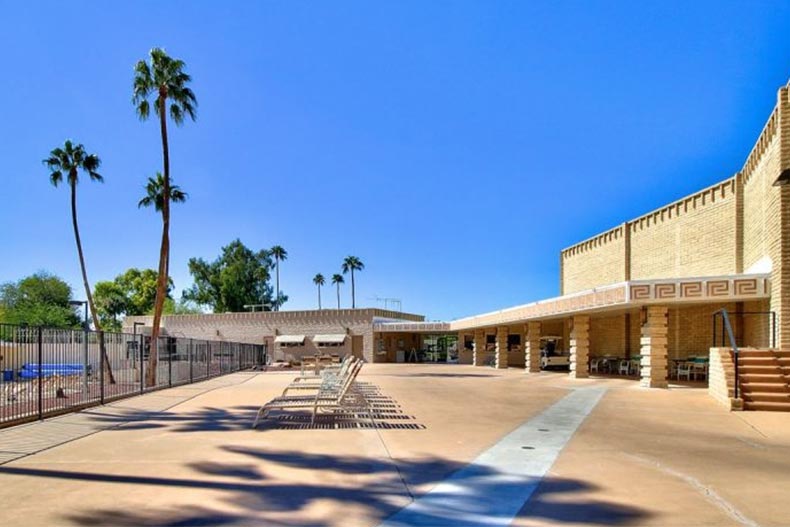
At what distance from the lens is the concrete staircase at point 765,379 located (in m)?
12.9

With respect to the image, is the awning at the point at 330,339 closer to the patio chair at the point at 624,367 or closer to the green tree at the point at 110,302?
the patio chair at the point at 624,367

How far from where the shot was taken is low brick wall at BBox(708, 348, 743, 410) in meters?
13.1

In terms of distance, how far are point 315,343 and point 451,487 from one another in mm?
42451

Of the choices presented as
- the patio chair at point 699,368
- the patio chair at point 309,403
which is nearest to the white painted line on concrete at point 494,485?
the patio chair at point 309,403

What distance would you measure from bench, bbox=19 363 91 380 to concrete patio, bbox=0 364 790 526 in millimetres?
1350

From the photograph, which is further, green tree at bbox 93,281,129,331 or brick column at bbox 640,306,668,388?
green tree at bbox 93,281,129,331

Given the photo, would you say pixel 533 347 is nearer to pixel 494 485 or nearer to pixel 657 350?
pixel 657 350

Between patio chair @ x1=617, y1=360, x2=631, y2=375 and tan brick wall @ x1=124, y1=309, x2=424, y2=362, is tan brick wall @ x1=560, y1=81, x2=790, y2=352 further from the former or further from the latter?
tan brick wall @ x1=124, y1=309, x2=424, y2=362

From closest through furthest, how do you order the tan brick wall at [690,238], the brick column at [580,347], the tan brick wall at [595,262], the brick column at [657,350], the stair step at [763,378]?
1. the stair step at [763,378]
2. the brick column at [657,350]
3. the tan brick wall at [690,238]
4. the brick column at [580,347]
5. the tan brick wall at [595,262]

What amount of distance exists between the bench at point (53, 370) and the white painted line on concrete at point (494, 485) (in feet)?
26.8

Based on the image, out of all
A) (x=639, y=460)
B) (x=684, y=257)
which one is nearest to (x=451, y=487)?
(x=639, y=460)

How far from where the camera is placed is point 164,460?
752 centimetres

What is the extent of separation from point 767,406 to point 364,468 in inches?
380

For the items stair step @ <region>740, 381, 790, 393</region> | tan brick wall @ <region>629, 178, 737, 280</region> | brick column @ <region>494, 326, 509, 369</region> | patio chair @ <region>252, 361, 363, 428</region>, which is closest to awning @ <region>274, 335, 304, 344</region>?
brick column @ <region>494, 326, 509, 369</region>
